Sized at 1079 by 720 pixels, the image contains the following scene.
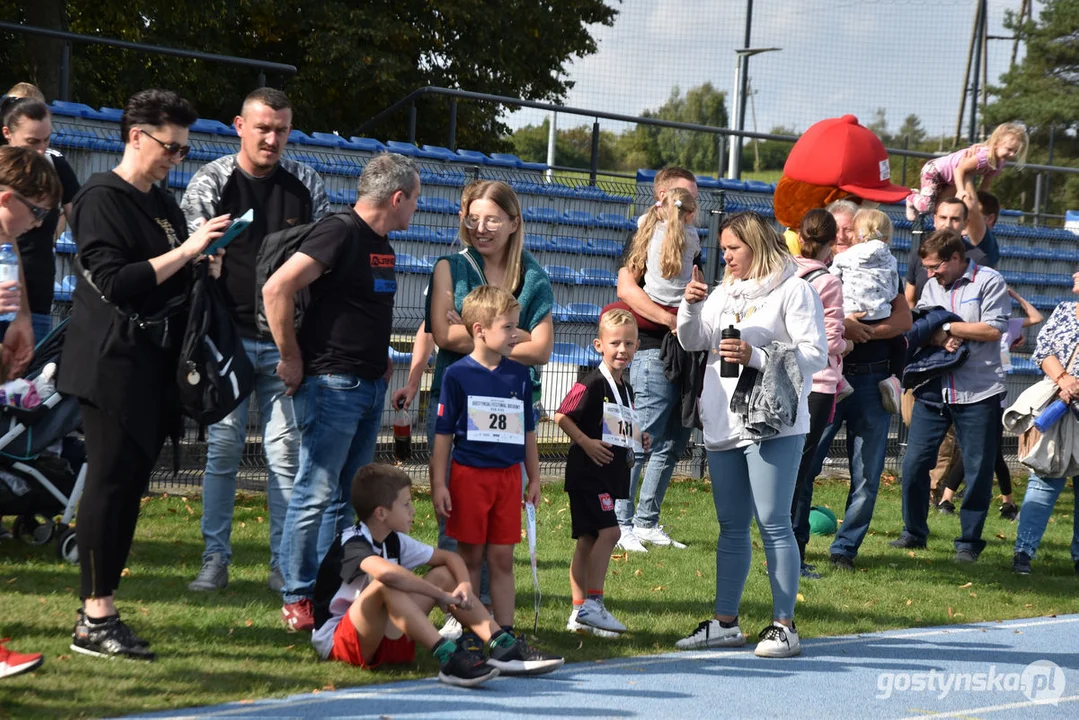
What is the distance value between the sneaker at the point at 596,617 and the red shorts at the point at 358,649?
1086 mm

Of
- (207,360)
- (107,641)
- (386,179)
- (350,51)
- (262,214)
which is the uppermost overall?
(350,51)

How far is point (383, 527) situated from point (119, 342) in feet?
4.12

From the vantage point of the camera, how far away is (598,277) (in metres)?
12.3

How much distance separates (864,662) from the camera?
5871mm

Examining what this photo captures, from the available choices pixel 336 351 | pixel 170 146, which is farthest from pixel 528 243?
pixel 170 146

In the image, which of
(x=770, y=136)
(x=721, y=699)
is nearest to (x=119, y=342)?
(x=721, y=699)

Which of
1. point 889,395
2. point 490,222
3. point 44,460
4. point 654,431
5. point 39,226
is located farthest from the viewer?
point 654,431

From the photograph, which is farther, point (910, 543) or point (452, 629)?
point (910, 543)

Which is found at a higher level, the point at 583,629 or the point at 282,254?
the point at 282,254

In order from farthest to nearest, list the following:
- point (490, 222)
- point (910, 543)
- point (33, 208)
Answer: point (910, 543), point (490, 222), point (33, 208)

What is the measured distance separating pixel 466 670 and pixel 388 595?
414mm

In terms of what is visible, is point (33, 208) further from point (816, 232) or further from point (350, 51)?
point (350, 51)

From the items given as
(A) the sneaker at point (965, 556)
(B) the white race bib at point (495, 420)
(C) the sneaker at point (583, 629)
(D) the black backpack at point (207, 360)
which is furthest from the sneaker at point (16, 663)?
(A) the sneaker at point (965, 556)

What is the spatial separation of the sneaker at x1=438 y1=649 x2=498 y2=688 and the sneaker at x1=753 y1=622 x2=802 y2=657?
148cm
